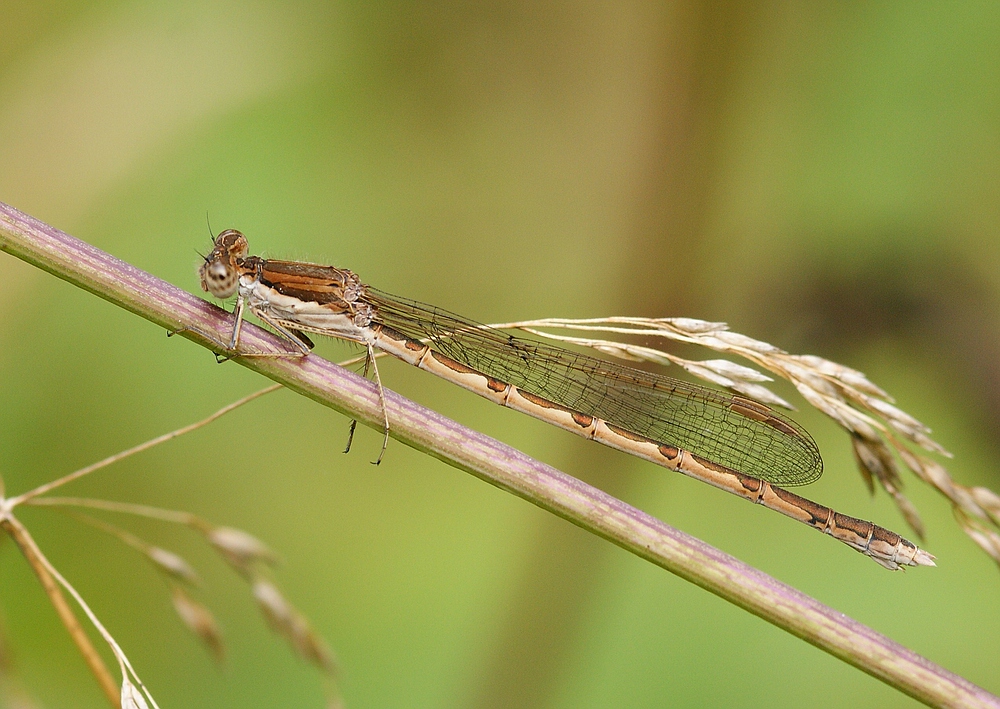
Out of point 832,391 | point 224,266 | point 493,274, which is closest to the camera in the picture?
point 832,391

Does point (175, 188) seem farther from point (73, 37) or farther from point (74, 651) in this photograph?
point (74, 651)

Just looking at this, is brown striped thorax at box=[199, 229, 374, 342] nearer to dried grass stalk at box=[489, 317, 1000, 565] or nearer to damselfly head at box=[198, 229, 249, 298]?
damselfly head at box=[198, 229, 249, 298]

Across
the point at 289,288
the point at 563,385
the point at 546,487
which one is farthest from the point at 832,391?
the point at 289,288

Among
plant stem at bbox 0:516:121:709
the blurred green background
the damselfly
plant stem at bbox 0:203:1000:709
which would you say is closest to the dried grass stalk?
plant stem at bbox 0:203:1000:709

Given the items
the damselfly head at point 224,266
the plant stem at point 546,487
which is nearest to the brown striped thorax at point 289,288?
the damselfly head at point 224,266

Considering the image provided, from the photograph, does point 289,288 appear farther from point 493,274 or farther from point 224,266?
point 493,274

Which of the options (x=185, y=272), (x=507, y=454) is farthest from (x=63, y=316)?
(x=507, y=454)

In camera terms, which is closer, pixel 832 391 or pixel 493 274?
pixel 832 391
